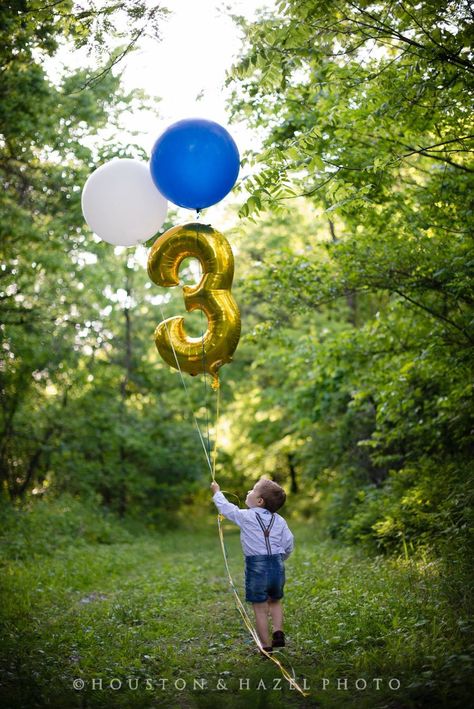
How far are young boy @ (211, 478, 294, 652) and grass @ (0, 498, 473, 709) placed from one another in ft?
0.89

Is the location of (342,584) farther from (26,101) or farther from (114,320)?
(114,320)

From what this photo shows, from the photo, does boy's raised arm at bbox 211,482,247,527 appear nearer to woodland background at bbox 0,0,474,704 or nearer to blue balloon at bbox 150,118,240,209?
woodland background at bbox 0,0,474,704

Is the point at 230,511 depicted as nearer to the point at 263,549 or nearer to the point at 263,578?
the point at 263,549

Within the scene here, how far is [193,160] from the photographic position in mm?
4797

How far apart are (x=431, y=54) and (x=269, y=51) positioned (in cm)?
124

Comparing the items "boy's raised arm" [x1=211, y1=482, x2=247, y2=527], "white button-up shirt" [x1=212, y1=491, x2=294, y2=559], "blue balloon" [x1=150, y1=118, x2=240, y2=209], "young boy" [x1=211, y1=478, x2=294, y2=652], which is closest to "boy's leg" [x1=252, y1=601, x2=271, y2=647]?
"young boy" [x1=211, y1=478, x2=294, y2=652]

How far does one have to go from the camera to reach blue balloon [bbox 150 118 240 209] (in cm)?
481

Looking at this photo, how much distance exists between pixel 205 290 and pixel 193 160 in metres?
0.98

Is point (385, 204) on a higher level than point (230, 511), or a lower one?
higher

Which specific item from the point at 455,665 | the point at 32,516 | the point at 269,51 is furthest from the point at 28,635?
the point at 32,516

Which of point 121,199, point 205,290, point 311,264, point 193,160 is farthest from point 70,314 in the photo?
point 193,160

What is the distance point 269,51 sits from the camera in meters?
5.01

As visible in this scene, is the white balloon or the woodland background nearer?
the white balloon

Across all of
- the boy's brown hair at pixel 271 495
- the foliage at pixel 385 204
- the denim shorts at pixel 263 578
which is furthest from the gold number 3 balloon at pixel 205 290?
the denim shorts at pixel 263 578
